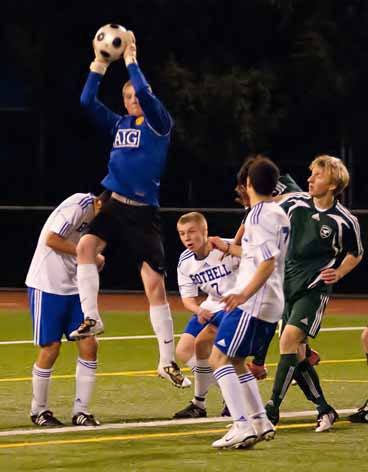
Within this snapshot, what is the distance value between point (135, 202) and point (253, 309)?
5.83 ft

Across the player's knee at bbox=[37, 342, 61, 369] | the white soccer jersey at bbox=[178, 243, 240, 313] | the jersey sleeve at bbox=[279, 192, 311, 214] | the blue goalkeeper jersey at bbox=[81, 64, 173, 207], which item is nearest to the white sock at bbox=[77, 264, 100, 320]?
the blue goalkeeper jersey at bbox=[81, 64, 173, 207]

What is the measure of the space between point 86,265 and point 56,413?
1.66 m

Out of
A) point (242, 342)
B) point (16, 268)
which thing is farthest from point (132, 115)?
point (16, 268)

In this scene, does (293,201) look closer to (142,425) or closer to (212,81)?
(142,425)

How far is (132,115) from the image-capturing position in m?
12.0

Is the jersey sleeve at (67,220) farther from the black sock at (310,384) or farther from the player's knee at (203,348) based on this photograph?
the black sock at (310,384)

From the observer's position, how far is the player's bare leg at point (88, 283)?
11.6 m

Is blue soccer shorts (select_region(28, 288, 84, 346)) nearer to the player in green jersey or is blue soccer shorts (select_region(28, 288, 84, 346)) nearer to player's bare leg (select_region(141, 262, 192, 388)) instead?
player's bare leg (select_region(141, 262, 192, 388))

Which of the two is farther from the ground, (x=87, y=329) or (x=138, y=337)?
(x=87, y=329)

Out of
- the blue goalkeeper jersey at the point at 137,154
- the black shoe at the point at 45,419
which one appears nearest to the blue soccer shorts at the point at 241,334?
the blue goalkeeper jersey at the point at 137,154

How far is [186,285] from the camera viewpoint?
13.2 metres

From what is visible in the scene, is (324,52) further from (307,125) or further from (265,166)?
(265,166)

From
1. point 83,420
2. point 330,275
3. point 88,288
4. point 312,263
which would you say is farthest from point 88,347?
point 330,275

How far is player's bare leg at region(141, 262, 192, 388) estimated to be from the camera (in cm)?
1171
